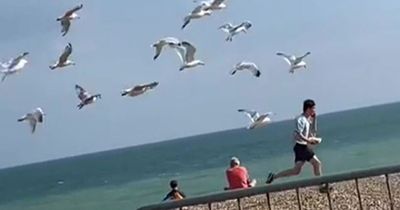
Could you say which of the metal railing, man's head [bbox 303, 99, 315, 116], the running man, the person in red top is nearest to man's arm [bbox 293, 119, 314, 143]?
the running man

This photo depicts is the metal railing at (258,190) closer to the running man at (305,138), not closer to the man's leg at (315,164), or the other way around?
the running man at (305,138)

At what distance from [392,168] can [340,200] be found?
7.46m

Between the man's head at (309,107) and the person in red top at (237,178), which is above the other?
the man's head at (309,107)

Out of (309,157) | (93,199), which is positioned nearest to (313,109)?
(309,157)

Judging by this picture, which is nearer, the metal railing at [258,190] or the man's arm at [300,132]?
the metal railing at [258,190]

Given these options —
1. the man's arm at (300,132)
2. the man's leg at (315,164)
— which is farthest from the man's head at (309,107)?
Result: the man's leg at (315,164)

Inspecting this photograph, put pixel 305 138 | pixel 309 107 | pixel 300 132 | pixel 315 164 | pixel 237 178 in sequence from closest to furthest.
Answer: pixel 309 107, pixel 300 132, pixel 305 138, pixel 315 164, pixel 237 178

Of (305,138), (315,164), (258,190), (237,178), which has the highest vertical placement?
(305,138)

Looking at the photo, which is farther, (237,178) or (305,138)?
(237,178)

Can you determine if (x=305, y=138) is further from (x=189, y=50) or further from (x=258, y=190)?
(x=258, y=190)

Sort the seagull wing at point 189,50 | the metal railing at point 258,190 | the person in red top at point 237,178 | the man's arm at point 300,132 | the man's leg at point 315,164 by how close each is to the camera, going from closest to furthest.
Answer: the metal railing at point 258,190, the seagull wing at point 189,50, the man's arm at point 300,132, the man's leg at point 315,164, the person in red top at point 237,178

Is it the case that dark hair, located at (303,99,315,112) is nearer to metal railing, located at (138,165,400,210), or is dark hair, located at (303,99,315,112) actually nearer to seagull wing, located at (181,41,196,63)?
seagull wing, located at (181,41,196,63)

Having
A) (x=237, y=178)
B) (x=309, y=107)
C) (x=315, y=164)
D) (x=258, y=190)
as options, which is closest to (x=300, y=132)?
(x=309, y=107)

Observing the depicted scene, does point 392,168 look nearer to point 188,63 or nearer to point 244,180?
point 188,63
